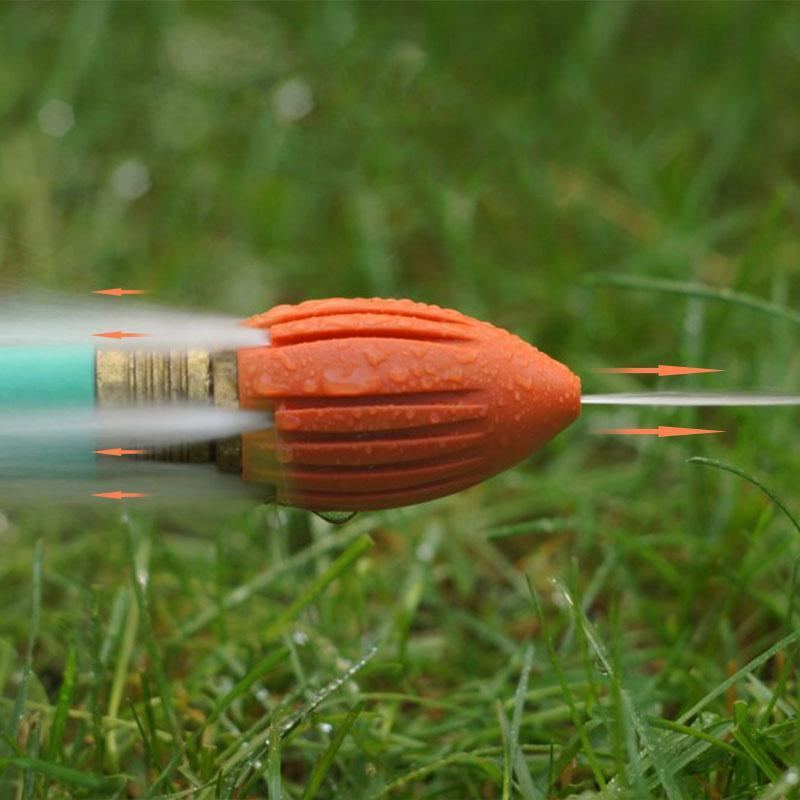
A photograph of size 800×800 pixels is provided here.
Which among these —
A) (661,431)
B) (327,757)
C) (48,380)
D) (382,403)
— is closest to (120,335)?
(48,380)

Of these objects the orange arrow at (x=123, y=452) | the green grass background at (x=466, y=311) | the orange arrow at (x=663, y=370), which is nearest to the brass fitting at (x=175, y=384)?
the orange arrow at (x=123, y=452)

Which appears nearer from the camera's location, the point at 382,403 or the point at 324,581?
the point at 382,403

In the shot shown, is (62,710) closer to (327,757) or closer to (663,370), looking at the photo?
(327,757)

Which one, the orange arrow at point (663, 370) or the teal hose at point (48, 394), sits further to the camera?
the orange arrow at point (663, 370)

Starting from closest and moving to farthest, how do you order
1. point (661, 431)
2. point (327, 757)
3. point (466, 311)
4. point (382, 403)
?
point (382, 403), point (327, 757), point (661, 431), point (466, 311)

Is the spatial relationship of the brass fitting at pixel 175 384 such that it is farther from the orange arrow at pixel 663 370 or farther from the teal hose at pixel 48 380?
the orange arrow at pixel 663 370

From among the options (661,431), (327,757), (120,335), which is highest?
(120,335)
